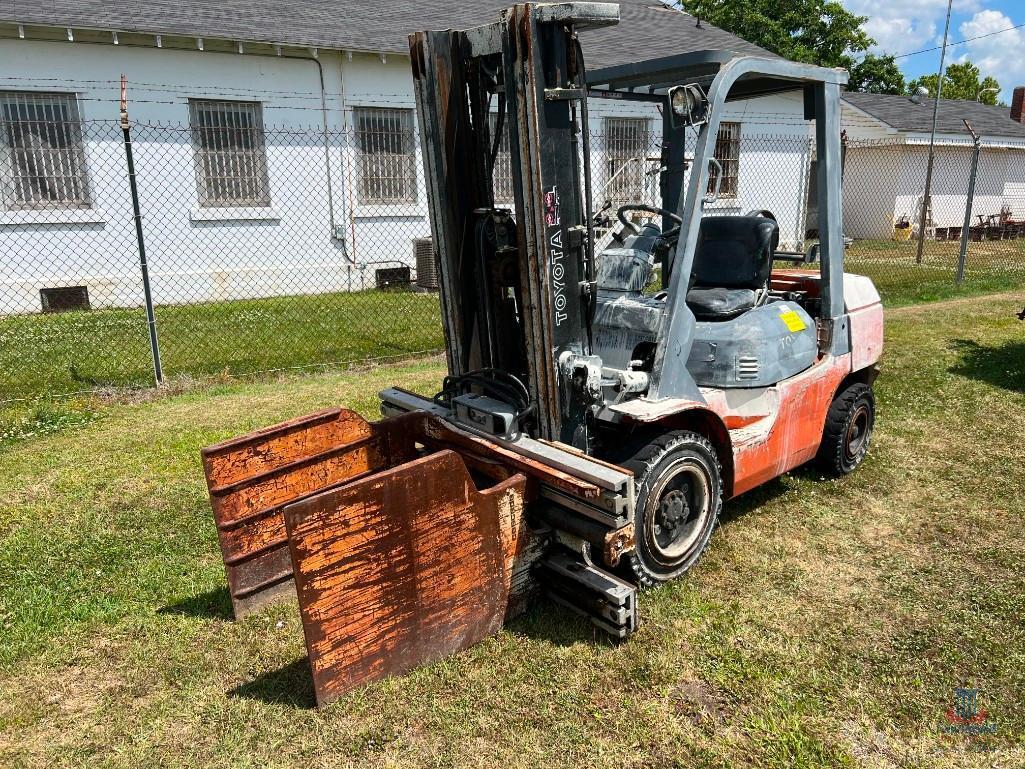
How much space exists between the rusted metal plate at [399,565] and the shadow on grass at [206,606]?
101 cm

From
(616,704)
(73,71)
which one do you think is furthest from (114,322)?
(616,704)

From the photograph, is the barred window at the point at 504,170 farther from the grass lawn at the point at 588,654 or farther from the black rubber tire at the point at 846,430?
the grass lawn at the point at 588,654

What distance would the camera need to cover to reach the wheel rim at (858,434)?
17.0 feet

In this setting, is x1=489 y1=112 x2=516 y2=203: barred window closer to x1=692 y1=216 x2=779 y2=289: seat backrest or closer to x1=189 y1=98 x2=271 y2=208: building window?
x1=692 y1=216 x2=779 y2=289: seat backrest

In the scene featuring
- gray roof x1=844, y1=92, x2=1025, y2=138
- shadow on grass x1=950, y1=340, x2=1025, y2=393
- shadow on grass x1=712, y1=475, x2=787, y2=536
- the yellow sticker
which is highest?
gray roof x1=844, y1=92, x2=1025, y2=138

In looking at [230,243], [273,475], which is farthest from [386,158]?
[273,475]

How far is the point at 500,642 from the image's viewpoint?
3381 millimetres

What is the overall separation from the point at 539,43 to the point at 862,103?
28838 millimetres

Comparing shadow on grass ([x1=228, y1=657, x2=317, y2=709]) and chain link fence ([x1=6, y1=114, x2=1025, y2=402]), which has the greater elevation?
chain link fence ([x1=6, y1=114, x2=1025, y2=402])

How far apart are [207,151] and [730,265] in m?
10.8

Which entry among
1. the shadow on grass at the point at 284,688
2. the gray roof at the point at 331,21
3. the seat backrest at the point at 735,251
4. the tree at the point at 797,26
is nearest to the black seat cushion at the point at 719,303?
the seat backrest at the point at 735,251

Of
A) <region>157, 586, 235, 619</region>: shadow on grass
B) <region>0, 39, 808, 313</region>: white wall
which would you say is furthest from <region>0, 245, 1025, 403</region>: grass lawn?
<region>157, 586, 235, 619</region>: shadow on grass

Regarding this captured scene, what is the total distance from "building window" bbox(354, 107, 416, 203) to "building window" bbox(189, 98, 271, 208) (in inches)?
70.2

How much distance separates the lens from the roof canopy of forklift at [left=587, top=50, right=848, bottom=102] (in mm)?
3908
